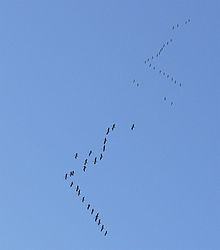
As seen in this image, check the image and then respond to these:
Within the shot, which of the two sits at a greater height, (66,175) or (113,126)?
(113,126)

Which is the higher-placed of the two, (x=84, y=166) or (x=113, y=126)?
(x=113, y=126)

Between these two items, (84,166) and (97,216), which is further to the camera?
(97,216)

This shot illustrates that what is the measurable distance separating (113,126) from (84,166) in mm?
4174

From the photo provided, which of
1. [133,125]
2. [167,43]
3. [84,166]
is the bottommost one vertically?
[84,166]

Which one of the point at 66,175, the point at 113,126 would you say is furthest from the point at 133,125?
the point at 66,175

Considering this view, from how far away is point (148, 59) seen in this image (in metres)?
59.0

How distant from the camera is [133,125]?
59562 mm

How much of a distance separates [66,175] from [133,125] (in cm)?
578

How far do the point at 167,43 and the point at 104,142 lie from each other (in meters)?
8.53

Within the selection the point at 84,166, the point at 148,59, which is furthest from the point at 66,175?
the point at 148,59

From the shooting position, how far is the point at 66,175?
197 ft

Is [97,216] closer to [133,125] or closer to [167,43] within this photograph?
[133,125]

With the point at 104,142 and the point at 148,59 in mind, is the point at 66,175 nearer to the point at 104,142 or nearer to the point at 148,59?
the point at 104,142

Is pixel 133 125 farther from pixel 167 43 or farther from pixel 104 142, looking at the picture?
pixel 167 43
